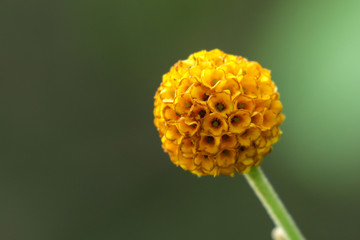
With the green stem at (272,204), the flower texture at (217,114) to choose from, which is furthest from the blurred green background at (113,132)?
the flower texture at (217,114)

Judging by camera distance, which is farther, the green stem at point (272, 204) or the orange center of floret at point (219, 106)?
the green stem at point (272, 204)

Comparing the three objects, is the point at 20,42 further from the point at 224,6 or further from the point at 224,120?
the point at 224,120

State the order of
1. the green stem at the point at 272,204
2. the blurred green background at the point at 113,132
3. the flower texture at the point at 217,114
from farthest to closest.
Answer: the blurred green background at the point at 113,132
the green stem at the point at 272,204
the flower texture at the point at 217,114

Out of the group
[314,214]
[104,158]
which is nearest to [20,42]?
[104,158]

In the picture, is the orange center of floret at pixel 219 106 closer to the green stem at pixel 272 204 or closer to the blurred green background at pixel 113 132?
the green stem at pixel 272 204

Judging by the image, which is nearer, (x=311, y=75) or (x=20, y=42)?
(x=311, y=75)

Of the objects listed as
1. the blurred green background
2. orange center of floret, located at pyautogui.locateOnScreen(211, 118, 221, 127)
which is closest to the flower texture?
orange center of floret, located at pyautogui.locateOnScreen(211, 118, 221, 127)
